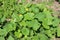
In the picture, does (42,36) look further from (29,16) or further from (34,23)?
(29,16)

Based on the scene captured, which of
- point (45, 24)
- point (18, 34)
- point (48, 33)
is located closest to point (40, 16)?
point (45, 24)

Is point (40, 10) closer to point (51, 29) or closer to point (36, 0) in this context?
point (51, 29)

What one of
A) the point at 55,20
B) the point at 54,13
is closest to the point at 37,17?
the point at 55,20

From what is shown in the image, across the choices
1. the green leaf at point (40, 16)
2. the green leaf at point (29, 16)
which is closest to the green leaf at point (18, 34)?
the green leaf at point (29, 16)

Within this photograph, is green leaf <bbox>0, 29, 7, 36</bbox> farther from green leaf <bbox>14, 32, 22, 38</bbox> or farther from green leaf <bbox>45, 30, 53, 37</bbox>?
green leaf <bbox>45, 30, 53, 37</bbox>

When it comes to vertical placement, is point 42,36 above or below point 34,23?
below

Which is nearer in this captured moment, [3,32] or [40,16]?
[3,32]

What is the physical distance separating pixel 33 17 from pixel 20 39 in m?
0.41

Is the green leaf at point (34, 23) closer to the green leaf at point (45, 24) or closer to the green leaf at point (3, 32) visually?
the green leaf at point (45, 24)

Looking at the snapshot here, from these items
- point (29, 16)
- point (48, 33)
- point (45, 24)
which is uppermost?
point (29, 16)

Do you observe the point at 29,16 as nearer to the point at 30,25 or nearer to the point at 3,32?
the point at 30,25

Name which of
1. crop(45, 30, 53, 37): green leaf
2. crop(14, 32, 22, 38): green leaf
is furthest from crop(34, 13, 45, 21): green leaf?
crop(14, 32, 22, 38): green leaf

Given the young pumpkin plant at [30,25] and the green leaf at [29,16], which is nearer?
the young pumpkin plant at [30,25]

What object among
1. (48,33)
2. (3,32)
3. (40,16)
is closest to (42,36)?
(48,33)
